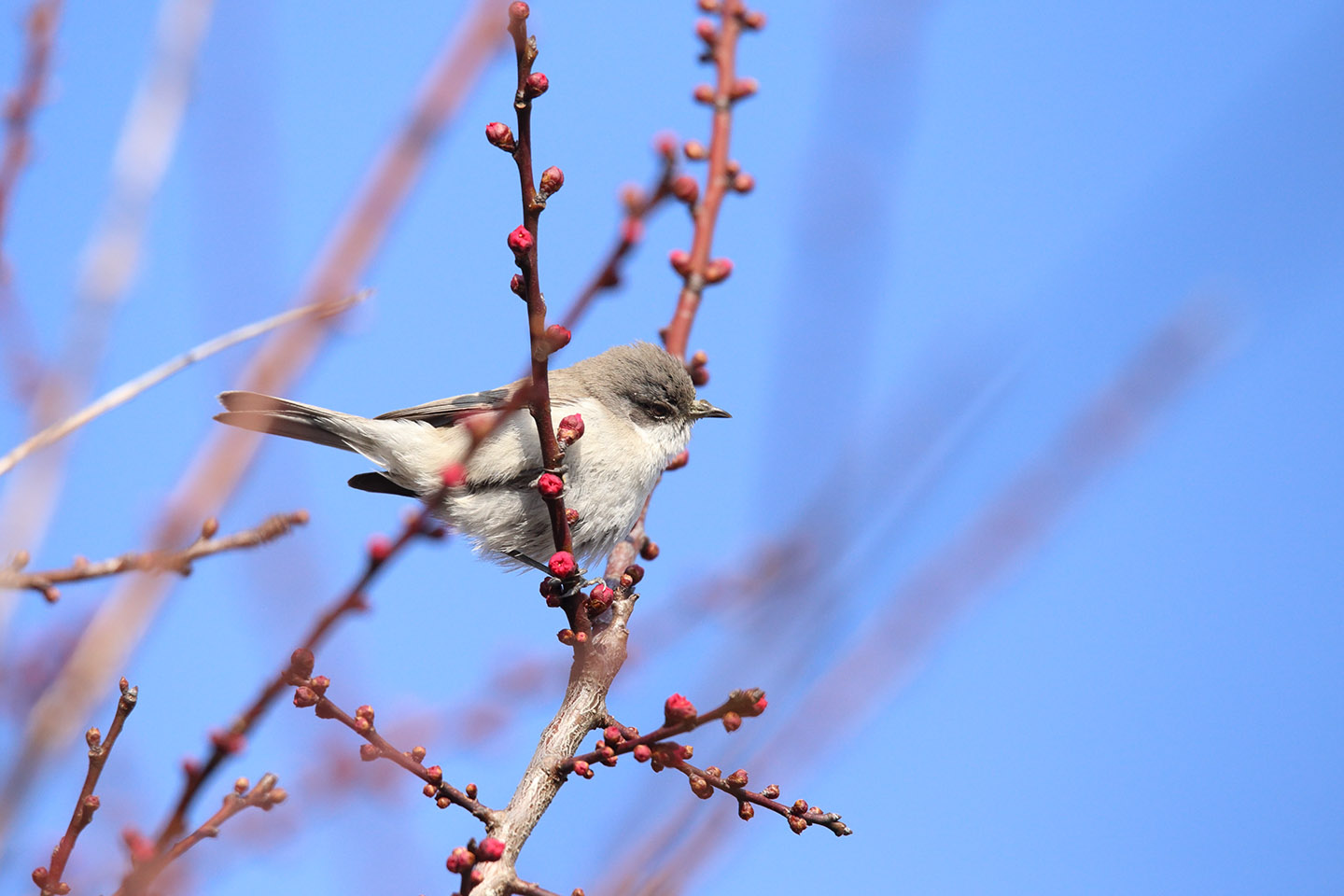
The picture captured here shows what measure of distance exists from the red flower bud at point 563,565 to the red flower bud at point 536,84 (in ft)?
5.47

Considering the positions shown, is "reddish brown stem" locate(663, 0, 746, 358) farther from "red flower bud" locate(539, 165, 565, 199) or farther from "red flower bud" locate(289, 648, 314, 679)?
"red flower bud" locate(289, 648, 314, 679)

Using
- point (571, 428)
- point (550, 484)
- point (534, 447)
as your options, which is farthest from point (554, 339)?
point (534, 447)

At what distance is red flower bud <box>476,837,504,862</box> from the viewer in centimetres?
255

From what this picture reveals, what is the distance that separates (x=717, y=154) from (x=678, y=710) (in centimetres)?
290

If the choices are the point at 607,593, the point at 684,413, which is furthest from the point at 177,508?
the point at 684,413

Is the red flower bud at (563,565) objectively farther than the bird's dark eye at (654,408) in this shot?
No

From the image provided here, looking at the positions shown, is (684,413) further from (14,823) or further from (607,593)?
(14,823)

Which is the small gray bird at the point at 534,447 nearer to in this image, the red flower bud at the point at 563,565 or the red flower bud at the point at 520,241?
the red flower bud at the point at 563,565

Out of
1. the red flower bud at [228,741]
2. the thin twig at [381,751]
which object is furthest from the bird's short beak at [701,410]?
the red flower bud at [228,741]

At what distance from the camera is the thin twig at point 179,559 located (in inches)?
75.2

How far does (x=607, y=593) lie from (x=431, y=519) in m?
1.91

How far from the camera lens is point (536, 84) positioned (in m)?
2.18

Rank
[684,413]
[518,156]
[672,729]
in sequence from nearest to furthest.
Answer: [518,156] → [672,729] → [684,413]

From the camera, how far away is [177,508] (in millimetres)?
1579
